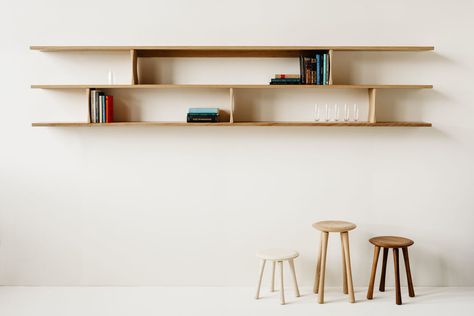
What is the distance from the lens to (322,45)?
3951mm

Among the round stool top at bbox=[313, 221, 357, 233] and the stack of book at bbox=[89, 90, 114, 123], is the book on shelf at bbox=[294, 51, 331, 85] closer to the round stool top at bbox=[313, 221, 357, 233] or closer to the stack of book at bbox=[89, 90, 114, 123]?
the round stool top at bbox=[313, 221, 357, 233]

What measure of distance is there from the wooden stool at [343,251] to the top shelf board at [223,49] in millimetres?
1317

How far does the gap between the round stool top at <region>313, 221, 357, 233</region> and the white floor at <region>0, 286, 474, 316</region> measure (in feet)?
1.76

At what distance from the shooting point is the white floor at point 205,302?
11.3ft

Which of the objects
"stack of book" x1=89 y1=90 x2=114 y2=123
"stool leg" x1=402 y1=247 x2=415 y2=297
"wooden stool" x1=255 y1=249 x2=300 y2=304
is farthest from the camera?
"stack of book" x1=89 y1=90 x2=114 y2=123

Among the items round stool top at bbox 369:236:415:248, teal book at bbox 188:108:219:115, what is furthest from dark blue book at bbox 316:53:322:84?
A: round stool top at bbox 369:236:415:248

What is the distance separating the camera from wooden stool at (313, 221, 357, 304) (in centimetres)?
364

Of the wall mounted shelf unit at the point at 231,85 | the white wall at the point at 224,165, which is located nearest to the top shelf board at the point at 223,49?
the wall mounted shelf unit at the point at 231,85

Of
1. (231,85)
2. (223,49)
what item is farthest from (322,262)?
(223,49)

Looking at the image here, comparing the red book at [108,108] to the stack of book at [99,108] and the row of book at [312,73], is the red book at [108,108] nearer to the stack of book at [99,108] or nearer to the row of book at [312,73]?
the stack of book at [99,108]

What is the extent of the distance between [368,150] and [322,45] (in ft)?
2.98

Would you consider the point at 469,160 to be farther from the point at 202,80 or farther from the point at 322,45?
the point at 202,80

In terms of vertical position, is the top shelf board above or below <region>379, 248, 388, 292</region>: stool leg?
above

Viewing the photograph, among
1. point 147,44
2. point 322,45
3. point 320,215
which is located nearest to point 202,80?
point 147,44
